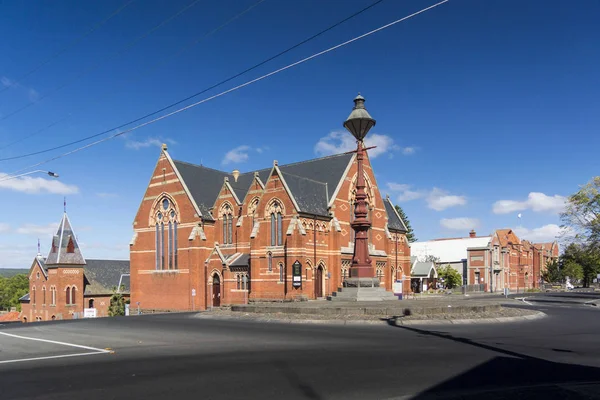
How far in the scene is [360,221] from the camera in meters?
29.4

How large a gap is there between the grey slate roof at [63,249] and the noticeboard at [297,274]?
110 feet

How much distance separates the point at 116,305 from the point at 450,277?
4924 cm

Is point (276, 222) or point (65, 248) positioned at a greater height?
point (276, 222)

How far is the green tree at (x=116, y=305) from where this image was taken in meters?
61.0

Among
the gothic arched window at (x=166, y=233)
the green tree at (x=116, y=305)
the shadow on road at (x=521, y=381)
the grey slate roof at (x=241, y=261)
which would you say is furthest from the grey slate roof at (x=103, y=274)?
the shadow on road at (x=521, y=381)

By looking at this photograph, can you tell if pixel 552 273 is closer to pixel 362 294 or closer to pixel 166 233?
pixel 166 233

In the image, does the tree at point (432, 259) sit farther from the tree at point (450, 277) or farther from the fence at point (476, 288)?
the fence at point (476, 288)

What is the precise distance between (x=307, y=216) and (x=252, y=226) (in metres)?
6.14

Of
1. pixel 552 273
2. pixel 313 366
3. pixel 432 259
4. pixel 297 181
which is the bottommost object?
pixel 552 273

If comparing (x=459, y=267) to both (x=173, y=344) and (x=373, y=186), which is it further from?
(x=173, y=344)

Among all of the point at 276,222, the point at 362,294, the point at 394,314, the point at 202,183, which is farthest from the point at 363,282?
the point at 202,183

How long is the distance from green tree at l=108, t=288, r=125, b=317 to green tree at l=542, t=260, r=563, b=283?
8865 cm

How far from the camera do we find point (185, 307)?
47.4m

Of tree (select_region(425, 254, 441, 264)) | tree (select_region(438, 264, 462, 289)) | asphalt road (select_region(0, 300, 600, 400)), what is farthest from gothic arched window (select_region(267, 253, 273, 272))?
tree (select_region(425, 254, 441, 264))
